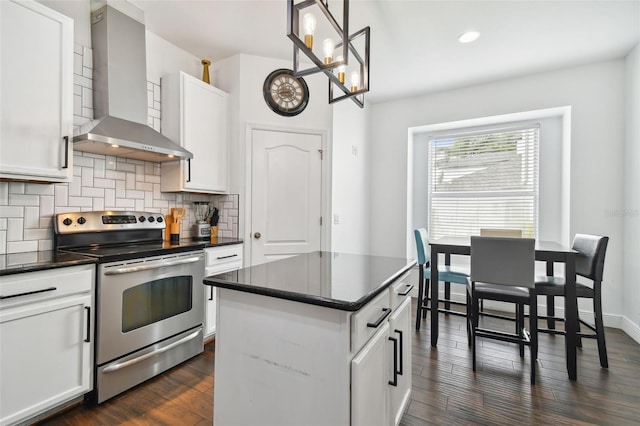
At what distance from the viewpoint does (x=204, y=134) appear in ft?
9.82

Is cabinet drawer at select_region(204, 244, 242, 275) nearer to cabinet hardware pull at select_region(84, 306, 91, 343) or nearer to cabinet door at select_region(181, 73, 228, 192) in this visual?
cabinet door at select_region(181, 73, 228, 192)

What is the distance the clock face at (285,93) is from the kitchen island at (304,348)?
2384 mm

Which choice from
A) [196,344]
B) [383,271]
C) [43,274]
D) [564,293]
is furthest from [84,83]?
[564,293]

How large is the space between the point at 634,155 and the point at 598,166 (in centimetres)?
33

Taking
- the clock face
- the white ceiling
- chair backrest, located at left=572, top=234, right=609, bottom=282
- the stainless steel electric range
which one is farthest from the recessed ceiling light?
the stainless steel electric range

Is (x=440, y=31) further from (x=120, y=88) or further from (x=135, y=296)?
(x=135, y=296)

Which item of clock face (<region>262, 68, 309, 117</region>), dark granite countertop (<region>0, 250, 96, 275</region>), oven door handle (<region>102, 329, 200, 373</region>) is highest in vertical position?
clock face (<region>262, 68, 309, 117</region>)

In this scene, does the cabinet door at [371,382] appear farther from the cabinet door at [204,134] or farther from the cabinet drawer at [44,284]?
the cabinet door at [204,134]

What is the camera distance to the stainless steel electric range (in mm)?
1871

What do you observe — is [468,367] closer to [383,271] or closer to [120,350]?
[383,271]

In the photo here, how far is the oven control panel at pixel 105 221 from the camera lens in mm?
2119

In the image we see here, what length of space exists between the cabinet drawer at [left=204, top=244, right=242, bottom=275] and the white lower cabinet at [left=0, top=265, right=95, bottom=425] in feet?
3.02

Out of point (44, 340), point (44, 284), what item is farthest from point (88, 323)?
point (44, 284)

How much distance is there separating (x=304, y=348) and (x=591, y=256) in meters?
2.57
